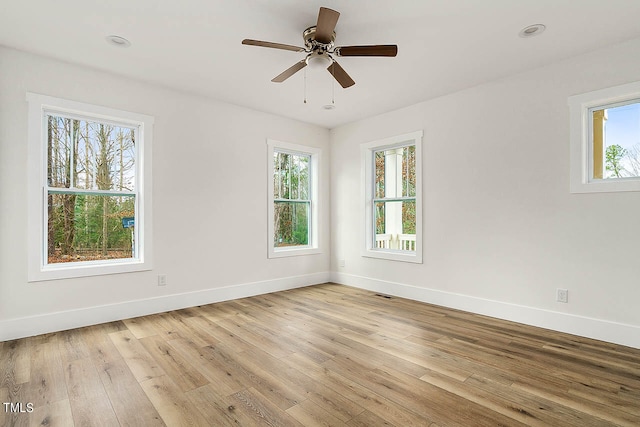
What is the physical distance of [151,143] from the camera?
3.88 metres

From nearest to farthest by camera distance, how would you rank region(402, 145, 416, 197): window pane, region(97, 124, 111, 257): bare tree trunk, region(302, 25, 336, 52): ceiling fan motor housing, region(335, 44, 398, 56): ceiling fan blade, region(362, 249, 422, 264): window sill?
region(335, 44, 398, 56): ceiling fan blade, region(302, 25, 336, 52): ceiling fan motor housing, region(97, 124, 111, 257): bare tree trunk, region(362, 249, 422, 264): window sill, region(402, 145, 416, 197): window pane

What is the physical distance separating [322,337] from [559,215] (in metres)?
2.68

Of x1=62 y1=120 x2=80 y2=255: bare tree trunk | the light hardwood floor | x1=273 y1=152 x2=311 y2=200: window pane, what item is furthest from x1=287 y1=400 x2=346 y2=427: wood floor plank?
x1=273 y1=152 x2=311 y2=200: window pane

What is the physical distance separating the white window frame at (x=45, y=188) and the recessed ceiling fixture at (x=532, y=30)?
393 centimetres

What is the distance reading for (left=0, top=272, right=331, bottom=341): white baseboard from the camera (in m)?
3.10

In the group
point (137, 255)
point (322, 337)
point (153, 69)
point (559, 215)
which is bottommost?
point (322, 337)

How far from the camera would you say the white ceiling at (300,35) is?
8.12ft

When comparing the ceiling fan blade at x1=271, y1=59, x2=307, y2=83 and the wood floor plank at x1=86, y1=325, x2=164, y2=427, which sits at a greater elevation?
the ceiling fan blade at x1=271, y1=59, x2=307, y2=83

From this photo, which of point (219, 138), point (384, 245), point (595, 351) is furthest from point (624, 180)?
point (219, 138)

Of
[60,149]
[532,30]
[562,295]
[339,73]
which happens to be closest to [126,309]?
[60,149]

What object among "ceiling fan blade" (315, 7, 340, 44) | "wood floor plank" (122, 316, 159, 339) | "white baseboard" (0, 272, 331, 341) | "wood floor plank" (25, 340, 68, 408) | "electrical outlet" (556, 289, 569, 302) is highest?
"ceiling fan blade" (315, 7, 340, 44)

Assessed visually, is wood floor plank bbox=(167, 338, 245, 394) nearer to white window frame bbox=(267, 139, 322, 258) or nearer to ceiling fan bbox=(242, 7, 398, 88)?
white window frame bbox=(267, 139, 322, 258)

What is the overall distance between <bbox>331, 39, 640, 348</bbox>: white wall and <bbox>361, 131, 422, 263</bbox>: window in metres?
0.15

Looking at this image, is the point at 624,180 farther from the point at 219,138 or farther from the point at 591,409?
the point at 219,138
